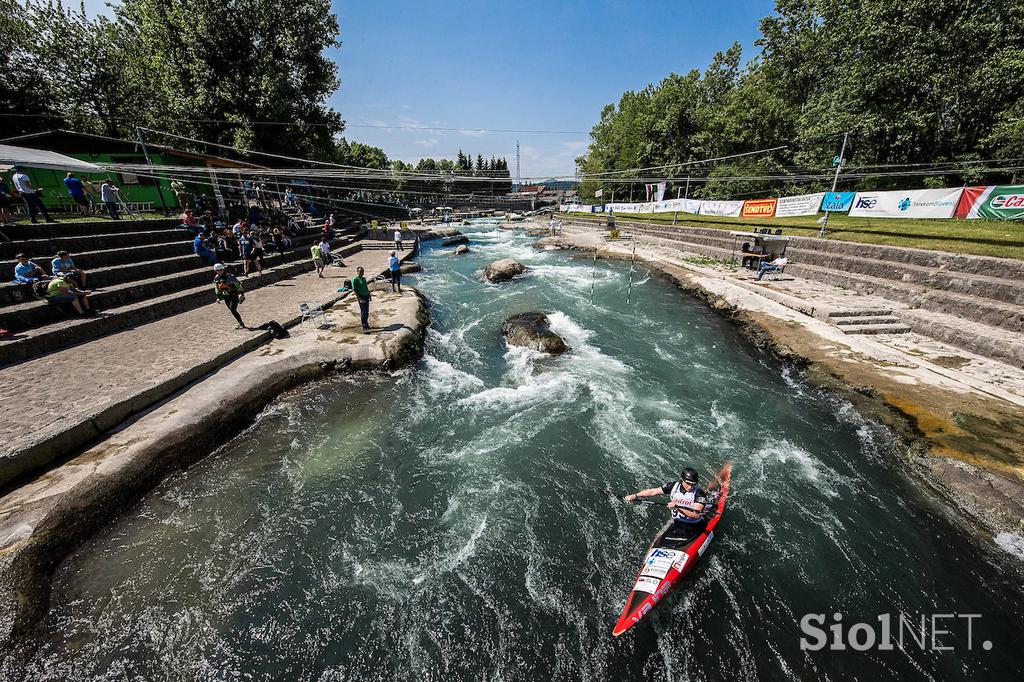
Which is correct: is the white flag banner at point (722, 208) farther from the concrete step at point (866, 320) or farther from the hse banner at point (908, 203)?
the concrete step at point (866, 320)

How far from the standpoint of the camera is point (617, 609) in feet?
16.7

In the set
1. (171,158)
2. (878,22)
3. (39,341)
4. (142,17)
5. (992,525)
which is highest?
(142,17)

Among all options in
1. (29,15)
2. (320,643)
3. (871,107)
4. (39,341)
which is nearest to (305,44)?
(29,15)

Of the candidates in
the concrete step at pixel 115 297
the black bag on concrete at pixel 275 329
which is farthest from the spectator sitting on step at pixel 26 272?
the black bag on concrete at pixel 275 329

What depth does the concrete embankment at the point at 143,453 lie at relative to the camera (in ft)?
15.1

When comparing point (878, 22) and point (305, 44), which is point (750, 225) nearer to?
point (878, 22)

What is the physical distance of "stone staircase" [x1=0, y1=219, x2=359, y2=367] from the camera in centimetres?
939

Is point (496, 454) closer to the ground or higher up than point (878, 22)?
closer to the ground

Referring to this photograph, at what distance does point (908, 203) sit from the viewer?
57.5ft

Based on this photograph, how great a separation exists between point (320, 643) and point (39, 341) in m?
11.0

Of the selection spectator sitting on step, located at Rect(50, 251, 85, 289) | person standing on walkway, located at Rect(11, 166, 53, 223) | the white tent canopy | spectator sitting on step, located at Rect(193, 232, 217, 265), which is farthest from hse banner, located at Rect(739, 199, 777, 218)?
person standing on walkway, located at Rect(11, 166, 53, 223)

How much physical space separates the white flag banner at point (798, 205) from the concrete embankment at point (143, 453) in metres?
26.9

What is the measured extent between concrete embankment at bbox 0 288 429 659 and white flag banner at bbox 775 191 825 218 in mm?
26940

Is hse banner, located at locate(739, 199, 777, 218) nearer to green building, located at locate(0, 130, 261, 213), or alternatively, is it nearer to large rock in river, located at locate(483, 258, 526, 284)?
large rock in river, located at locate(483, 258, 526, 284)
